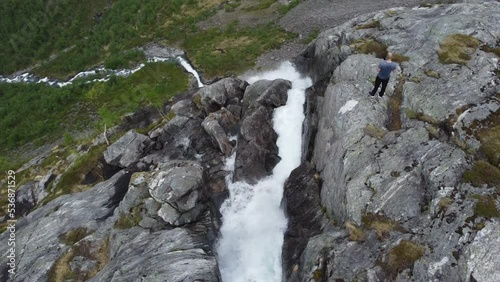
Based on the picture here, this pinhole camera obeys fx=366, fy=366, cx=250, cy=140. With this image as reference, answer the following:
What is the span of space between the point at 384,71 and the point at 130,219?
99.9ft

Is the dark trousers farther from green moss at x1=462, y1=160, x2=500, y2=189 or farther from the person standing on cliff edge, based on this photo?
green moss at x1=462, y1=160, x2=500, y2=189

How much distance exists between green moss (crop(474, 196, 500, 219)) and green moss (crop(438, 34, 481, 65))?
58.4 ft

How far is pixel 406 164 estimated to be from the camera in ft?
96.8

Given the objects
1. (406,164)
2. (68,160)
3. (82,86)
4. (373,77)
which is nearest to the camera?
(406,164)

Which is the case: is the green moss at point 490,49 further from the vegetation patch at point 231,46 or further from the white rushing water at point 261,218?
the vegetation patch at point 231,46

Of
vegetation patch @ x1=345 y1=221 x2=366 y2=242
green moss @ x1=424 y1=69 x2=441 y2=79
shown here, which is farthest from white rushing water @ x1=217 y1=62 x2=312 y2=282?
green moss @ x1=424 y1=69 x2=441 y2=79

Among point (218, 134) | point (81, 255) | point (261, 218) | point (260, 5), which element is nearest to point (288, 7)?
point (260, 5)

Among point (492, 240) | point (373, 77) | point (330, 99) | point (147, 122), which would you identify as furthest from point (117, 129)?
point (492, 240)

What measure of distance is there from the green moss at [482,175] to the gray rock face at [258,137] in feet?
81.6

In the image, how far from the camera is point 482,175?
2555 cm

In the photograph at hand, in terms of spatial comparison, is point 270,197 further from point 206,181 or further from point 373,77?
point 373,77

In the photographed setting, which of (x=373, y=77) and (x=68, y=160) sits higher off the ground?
(x=373, y=77)

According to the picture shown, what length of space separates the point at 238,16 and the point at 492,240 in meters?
91.9

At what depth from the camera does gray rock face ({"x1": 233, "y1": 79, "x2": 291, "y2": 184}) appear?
46812mm
